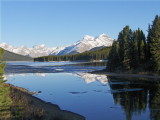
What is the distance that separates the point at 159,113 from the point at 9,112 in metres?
14.6

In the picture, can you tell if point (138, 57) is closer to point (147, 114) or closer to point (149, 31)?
point (149, 31)

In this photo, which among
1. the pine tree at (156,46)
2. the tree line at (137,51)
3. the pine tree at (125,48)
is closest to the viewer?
the pine tree at (156,46)

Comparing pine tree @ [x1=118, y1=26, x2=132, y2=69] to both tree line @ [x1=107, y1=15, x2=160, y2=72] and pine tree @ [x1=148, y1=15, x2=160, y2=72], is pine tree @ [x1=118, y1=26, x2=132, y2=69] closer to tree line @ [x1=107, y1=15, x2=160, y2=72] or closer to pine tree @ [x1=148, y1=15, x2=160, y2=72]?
tree line @ [x1=107, y1=15, x2=160, y2=72]

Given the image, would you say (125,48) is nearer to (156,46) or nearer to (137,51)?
(137,51)

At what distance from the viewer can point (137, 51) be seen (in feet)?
255

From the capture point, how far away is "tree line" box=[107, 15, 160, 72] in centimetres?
7000

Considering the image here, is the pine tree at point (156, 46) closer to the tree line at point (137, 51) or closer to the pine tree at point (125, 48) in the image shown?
the tree line at point (137, 51)

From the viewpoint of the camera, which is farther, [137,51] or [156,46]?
[137,51]

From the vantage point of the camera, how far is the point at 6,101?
1952cm

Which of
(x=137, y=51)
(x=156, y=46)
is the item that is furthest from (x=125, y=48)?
(x=156, y=46)

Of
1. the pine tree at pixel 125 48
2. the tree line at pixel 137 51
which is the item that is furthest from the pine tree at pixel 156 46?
the pine tree at pixel 125 48

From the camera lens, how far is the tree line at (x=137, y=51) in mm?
70000

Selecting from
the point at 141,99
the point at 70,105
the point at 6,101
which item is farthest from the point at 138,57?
the point at 6,101

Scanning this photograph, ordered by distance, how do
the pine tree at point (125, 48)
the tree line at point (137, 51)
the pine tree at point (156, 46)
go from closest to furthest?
the pine tree at point (156, 46) < the tree line at point (137, 51) < the pine tree at point (125, 48)
